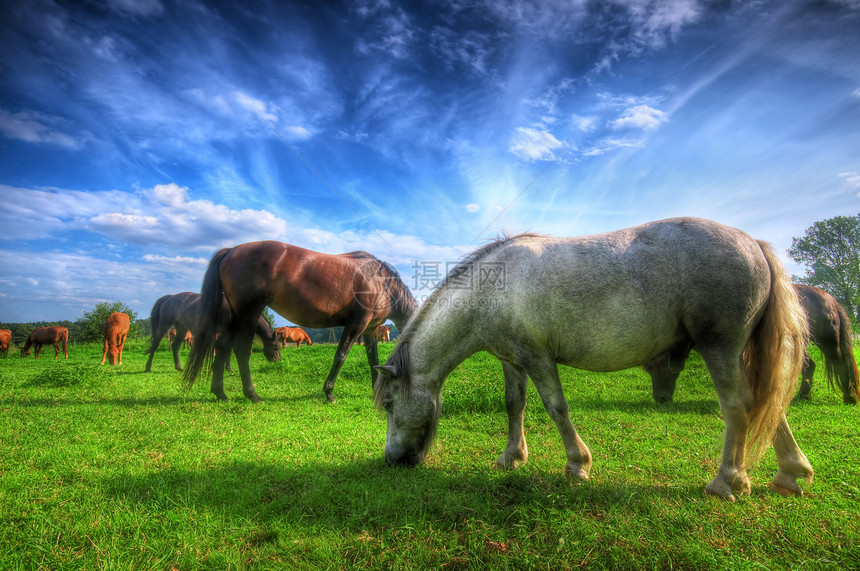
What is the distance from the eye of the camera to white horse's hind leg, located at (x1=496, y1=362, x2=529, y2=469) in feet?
13.0

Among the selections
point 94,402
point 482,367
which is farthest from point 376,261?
point 94,402

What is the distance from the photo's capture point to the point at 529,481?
3273 mm

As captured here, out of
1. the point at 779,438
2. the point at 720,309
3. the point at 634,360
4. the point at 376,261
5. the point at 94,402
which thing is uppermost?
the point at 376,261

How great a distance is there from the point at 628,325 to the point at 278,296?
6.34 meters

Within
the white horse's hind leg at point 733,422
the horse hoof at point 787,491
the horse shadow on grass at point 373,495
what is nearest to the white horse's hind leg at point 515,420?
the horse shadow on grass at point 373,495

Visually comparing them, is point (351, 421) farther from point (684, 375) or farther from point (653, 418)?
point (684, 375)

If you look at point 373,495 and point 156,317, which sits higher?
point 156,317

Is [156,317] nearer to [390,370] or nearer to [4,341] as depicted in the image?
[4,341]

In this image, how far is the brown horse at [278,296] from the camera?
717 centimetres

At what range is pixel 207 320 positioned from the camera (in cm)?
711

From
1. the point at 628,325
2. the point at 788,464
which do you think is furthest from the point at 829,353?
Result: the point at 628,325

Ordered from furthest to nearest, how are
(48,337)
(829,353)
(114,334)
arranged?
(48,337) → (114,334) → (829,353)

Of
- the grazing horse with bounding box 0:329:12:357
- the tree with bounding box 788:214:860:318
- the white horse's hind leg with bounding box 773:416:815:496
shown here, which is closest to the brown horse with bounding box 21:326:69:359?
the grazing horse with bounding box 0:329:12:357

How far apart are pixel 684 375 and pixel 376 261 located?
7.20 meters
